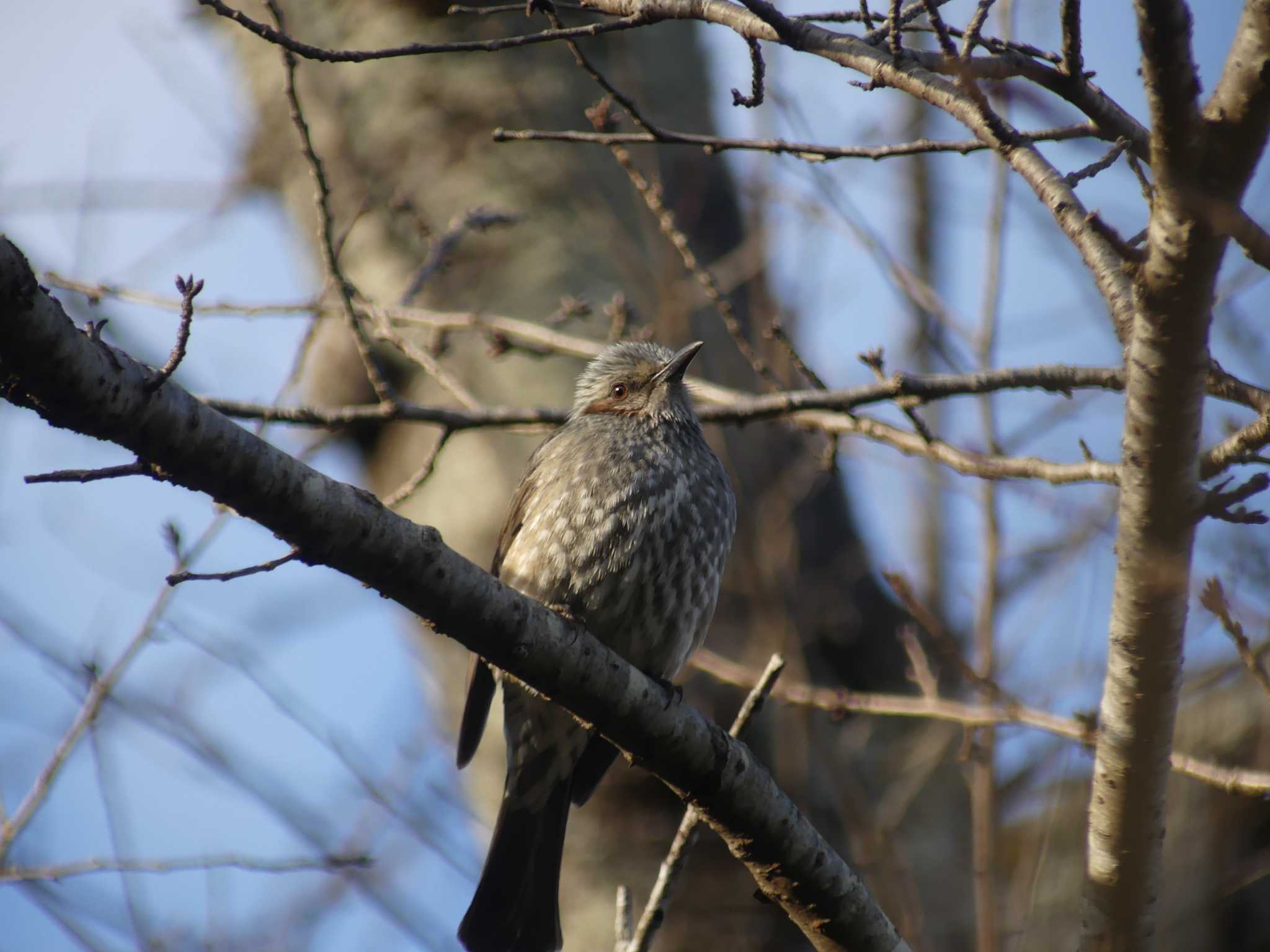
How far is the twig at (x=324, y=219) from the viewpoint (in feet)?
11.2

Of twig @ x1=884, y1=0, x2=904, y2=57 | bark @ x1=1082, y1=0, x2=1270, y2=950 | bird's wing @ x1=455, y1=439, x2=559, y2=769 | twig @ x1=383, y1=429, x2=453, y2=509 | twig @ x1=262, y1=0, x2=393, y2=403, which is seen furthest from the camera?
bird's wing @ x1=455, y1=439, x2=559, y2=769

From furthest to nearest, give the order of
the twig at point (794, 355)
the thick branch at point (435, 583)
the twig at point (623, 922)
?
1. the twig at point (794, 355)
2. the twig at point (623, 922)
3. the thick branch at point (435, 583)

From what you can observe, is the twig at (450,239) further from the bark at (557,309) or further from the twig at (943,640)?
the twig at (943,640)

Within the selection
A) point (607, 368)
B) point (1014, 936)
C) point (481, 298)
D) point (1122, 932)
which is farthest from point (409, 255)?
point (1122, 932)

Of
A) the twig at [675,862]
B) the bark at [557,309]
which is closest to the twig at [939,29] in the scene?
the twig at [675,862]

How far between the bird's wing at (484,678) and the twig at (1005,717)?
0.86m

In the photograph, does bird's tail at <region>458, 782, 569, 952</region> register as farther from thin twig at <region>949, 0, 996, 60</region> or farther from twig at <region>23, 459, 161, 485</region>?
thin twig at <region>949, 0, 996, 60</region>

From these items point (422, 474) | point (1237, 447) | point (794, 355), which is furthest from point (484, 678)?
point (1237, 447)

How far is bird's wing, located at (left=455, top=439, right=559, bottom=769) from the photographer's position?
4391 millimetres

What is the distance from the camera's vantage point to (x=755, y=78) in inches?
101

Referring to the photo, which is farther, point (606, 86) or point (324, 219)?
point (324, 219)

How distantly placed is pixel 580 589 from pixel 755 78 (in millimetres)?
2010

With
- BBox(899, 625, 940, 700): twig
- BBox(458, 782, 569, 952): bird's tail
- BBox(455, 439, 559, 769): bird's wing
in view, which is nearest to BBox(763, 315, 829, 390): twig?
BBox(899, 625, 940, 700): twig

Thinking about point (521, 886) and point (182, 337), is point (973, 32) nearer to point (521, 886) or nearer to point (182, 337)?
point (182, 337)
